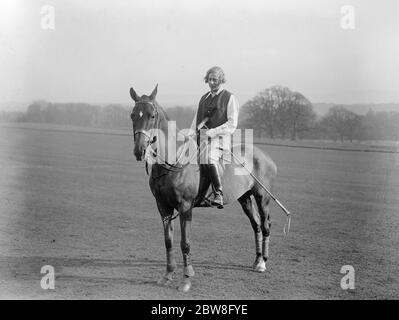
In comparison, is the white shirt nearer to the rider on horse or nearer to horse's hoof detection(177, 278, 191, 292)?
the rider on horse

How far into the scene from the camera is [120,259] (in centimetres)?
808

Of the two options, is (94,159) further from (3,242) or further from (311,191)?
(3,242)

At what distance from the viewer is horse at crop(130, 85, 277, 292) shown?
589 centimetres

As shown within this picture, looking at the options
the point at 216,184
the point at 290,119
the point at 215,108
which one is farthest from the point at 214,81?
the point at 290,119

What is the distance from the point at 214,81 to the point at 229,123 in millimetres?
734

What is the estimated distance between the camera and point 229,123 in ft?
22.4

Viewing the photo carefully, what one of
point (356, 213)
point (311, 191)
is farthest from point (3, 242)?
point (311, 191)

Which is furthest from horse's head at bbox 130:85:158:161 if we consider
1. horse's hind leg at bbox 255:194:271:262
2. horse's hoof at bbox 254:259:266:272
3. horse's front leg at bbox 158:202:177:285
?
horse's hoof at bbox 254:259:266:272

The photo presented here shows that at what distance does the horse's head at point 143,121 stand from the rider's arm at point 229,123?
116 cm

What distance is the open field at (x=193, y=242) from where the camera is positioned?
6.59 metres

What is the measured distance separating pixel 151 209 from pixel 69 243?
4505mm

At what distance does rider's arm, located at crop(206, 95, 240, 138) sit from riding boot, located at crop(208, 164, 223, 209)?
55 cm

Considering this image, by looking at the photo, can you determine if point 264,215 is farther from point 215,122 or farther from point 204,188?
point 215,122

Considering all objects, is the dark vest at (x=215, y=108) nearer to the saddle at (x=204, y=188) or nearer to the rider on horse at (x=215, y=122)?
the rider on horse at (x=215, y=122)
